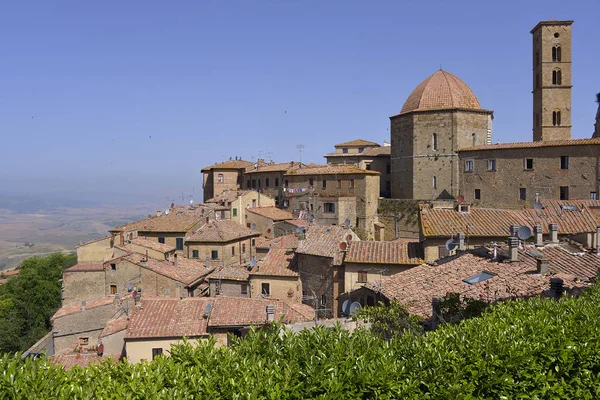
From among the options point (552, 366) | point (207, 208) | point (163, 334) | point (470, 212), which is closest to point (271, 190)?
point (207, 208)

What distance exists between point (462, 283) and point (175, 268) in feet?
68.5

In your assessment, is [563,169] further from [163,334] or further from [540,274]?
[163,334]

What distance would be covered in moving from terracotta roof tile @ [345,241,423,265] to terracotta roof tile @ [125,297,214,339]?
7.40m

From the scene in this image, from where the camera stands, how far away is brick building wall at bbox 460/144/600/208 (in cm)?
3603

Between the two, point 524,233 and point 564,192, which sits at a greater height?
point 564,192

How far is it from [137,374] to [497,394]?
482 centimetres

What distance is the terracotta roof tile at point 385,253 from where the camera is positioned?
23.1m

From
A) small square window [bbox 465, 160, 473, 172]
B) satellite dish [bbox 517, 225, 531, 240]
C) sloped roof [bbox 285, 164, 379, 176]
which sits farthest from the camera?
sloped roof [bbox 285, 164, 379, 176]

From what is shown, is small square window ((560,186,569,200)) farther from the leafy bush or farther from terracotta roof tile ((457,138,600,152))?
the leafy bush

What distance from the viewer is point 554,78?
47.6m

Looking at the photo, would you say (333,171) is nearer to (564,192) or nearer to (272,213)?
(272,213)

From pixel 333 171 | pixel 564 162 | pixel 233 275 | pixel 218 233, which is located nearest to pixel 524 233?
pixel 233 275

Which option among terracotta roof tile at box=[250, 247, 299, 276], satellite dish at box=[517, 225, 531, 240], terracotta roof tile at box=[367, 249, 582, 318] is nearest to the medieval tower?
terracotta roof tile at box=[250, 247, 299, 276]

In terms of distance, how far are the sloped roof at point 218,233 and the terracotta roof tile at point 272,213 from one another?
171 inches
